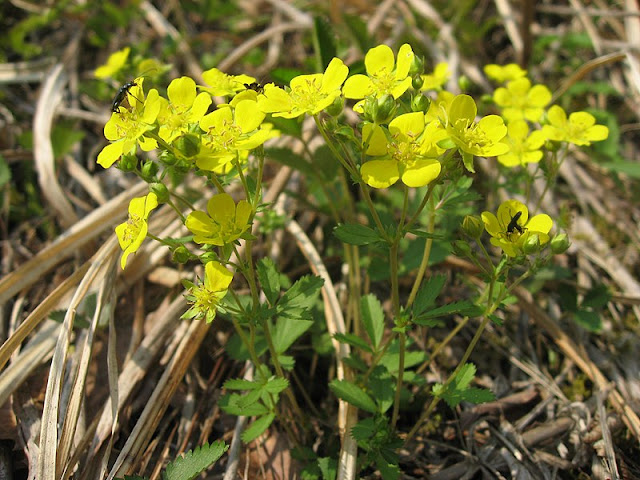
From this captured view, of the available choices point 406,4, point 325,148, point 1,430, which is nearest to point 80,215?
point 1,430

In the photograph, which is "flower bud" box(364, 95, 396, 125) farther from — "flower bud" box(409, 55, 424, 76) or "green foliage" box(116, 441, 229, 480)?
"green foliage" box(116, 441, 229, 480)

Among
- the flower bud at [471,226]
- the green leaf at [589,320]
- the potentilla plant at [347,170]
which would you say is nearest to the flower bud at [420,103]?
the potentilla plant at [347,170]

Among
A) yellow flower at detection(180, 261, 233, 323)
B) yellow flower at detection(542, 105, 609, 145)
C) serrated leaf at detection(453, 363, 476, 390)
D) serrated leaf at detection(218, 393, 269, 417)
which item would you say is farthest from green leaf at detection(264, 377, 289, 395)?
yellow flower at detection(542, 105, 609, 145)

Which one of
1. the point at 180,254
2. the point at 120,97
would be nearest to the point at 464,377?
the point at 180,254

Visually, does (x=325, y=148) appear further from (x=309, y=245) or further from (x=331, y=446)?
(x=331, y=446)

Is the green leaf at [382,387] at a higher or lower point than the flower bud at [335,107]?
lower

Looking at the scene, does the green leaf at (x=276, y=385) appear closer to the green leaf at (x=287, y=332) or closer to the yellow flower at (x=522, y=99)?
the green leaf at (x=287, y=332)
